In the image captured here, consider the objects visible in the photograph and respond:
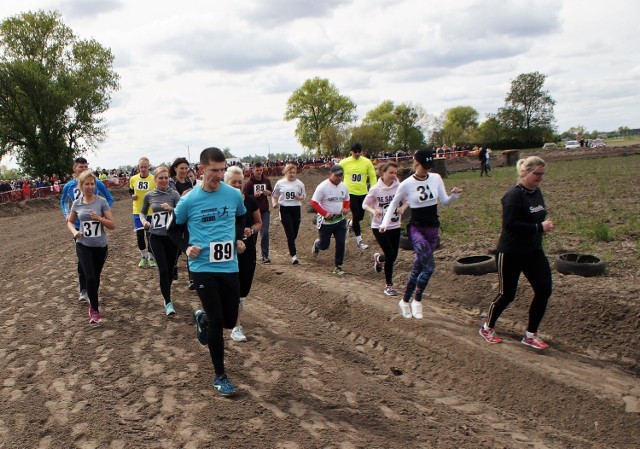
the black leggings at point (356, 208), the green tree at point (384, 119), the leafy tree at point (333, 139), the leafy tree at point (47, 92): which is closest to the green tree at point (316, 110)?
the leafy tree at point (333, 139)

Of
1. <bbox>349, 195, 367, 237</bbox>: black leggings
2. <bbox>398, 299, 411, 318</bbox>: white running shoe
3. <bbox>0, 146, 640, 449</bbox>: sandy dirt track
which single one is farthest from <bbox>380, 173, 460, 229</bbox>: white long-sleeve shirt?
<bbox>349, 195, 367, 237</bbox>: black leggings

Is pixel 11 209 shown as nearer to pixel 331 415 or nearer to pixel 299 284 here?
pixel 299 284

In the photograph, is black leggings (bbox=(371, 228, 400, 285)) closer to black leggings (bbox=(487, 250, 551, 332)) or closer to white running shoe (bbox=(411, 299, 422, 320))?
white running shoe (bbox=(411, 299, 422, 320))

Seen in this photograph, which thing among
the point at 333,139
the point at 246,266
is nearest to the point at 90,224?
the point at 246,266

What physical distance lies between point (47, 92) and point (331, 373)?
42.9m

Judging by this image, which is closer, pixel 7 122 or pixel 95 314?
pixel 95 314

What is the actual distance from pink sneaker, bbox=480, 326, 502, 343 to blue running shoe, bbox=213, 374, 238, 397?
3.21m

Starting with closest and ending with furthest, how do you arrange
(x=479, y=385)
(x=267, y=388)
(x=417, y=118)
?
(x=267, y=388) → (x=479, y=385) → (x=417, y=118)

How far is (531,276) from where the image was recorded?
6.07m

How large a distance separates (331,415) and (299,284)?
4841 millimetres

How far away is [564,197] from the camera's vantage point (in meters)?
16.7

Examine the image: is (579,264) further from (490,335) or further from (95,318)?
(95,318)

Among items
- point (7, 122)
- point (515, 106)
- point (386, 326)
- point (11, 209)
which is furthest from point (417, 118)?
point (386, 326)

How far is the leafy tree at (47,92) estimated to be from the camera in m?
40.9
